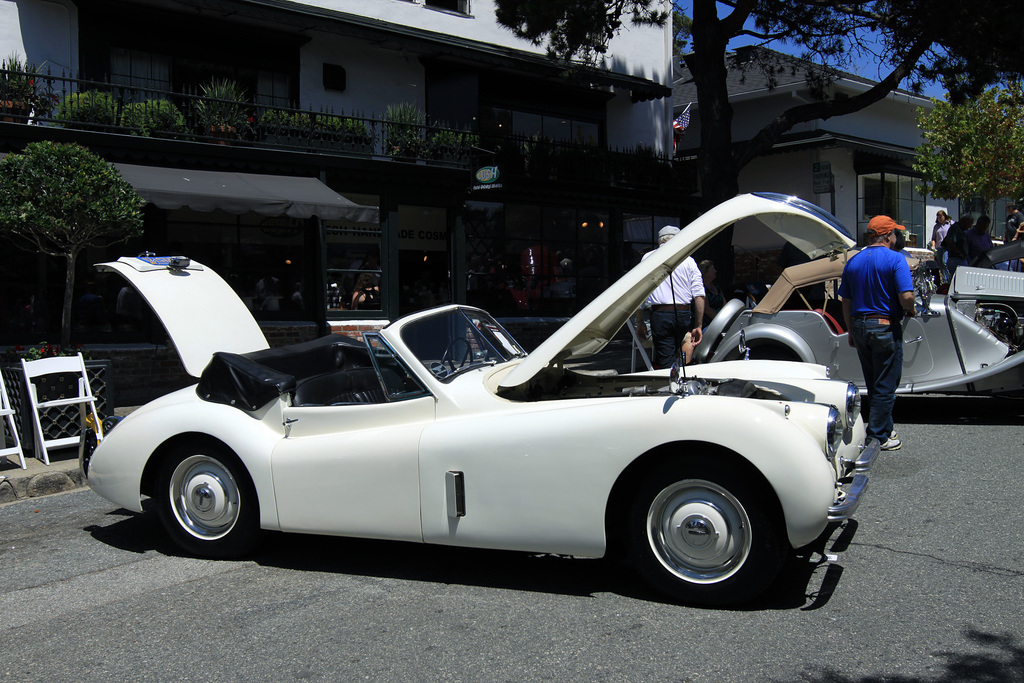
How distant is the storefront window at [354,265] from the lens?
14492mm

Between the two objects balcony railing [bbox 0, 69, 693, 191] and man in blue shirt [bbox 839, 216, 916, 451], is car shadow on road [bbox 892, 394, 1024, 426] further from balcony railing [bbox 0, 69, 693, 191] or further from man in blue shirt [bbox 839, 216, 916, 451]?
balcony railing [bbox 0, 69, 693, 191]

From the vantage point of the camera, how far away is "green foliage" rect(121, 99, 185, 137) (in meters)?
11.8

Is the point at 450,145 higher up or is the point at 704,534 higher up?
the point at 450,145

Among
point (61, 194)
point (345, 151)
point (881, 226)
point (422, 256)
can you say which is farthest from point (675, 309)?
point (422, 256)

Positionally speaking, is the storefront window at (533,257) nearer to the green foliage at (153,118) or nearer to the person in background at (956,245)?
the green foliage at (153,118)

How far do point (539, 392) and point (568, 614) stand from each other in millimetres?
1226

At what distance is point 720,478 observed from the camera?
343 cm

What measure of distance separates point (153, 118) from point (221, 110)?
104 centimetres

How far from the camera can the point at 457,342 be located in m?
4.53

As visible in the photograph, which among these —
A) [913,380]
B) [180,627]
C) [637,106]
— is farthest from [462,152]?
[180,627]

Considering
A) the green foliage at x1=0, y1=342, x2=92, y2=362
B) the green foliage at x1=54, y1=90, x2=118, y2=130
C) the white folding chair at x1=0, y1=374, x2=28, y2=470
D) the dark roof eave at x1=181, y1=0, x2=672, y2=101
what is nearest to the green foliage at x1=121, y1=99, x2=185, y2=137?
the green foliage at x1=54, y1=90, x2=118, y2=130

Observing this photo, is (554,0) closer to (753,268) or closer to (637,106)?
(637,106)

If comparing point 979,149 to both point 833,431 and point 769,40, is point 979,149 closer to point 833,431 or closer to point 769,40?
point 769,40

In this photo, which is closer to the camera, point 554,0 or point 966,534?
point 966,534
